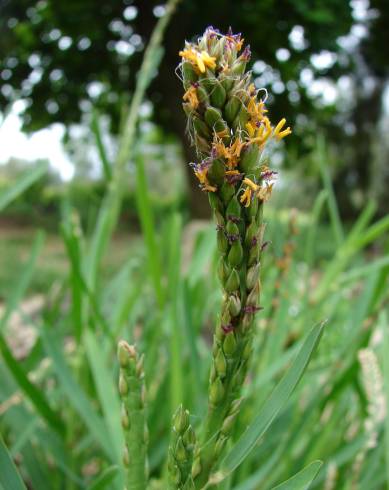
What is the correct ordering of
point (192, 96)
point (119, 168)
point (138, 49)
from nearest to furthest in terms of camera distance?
point (192, 96)
point (119, 168)
point (138, 49)

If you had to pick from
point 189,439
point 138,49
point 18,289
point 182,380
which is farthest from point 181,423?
point 138,49

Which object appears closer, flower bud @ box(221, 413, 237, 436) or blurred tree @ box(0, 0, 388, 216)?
flower bud @ box(221, 413, 237, 436)

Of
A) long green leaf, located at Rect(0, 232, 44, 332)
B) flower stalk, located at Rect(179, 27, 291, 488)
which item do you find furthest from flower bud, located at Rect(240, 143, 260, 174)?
long green leaf, located at Rect(0, 232, 44, 332)

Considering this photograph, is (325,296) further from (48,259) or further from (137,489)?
(48,259)

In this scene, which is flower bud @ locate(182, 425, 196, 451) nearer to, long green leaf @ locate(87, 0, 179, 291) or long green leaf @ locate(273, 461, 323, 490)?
long green leaf @ locate(273, 461, 323, 490)

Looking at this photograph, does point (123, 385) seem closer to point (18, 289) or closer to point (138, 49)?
point (18, 289)

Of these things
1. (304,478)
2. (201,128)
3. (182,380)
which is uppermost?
(201,128)
